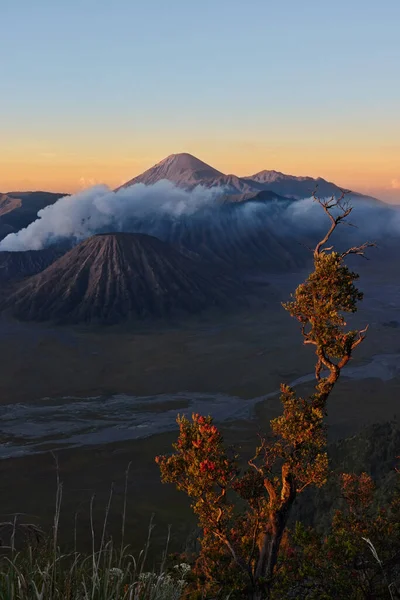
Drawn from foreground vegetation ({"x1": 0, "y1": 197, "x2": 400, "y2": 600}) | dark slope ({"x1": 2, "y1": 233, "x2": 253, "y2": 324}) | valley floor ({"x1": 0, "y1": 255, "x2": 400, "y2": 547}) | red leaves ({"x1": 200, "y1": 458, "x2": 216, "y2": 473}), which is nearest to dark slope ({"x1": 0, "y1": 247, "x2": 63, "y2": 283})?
dark slope ({"x1": 2, "y1": 233, "x2": 253, "y2": 324})

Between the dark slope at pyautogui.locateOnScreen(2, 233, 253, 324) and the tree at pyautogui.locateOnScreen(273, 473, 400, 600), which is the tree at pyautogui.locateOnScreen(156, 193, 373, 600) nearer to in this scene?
the tree at pyautogui.locateOnScreen(273, 473, 400, 600)

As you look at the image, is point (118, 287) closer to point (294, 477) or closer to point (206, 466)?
point (294, 477)

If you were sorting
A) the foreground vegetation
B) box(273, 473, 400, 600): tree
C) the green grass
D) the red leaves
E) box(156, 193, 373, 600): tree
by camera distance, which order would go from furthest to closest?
the red leaves < box(156, 193, 373, 600): tree < the foreground vegetation < box(273, 473, 400, 600): tree < the green grass

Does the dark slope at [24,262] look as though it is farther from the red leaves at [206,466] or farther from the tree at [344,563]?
the red leaves at [206,466]

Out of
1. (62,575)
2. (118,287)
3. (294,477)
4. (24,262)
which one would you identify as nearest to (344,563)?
(294,477)

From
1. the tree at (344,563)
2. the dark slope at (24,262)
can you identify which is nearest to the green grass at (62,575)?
the tree at (344,563)

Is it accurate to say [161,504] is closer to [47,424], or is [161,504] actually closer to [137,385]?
[47,424]

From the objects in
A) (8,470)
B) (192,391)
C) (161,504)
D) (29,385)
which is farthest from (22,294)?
Result: (161,504)
